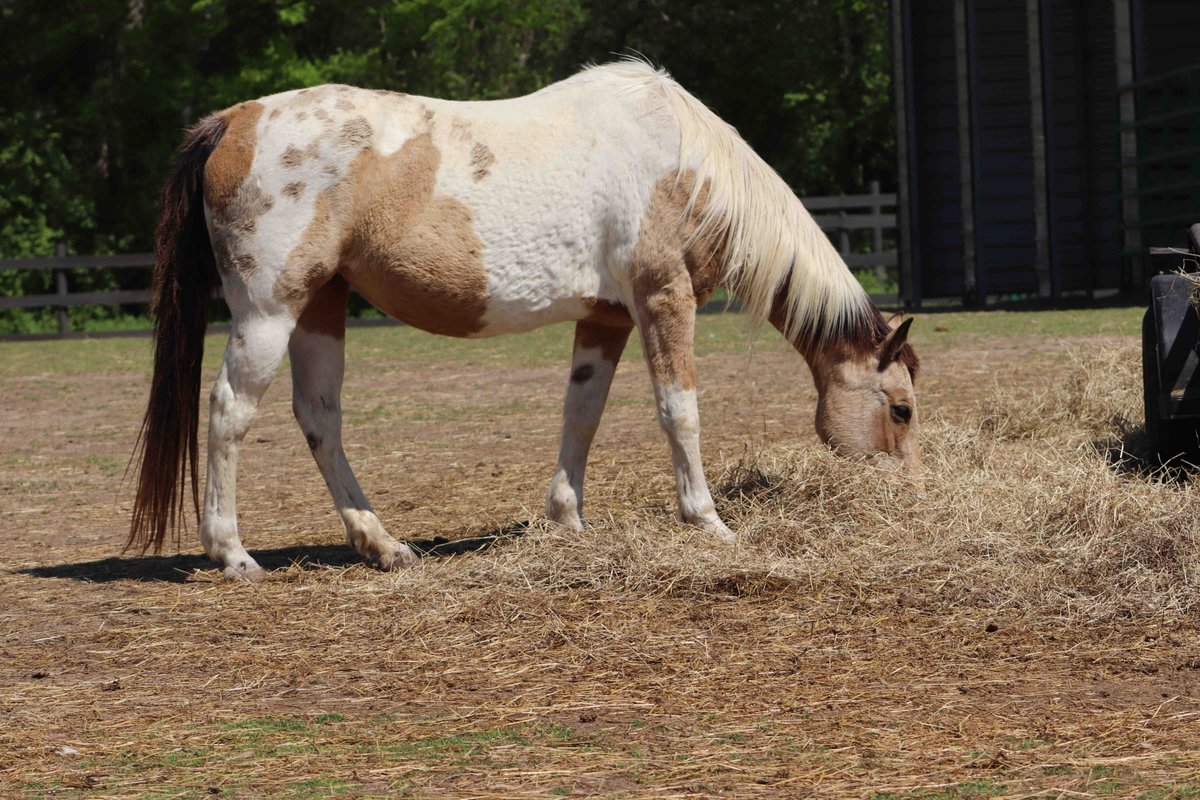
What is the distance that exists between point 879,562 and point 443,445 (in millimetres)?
4436

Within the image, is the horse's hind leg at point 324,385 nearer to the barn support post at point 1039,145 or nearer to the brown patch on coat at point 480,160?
the brown patch on coat at point 480,160

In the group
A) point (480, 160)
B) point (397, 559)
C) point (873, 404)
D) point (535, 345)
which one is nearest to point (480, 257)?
point (480, 160)

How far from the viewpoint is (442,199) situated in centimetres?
555

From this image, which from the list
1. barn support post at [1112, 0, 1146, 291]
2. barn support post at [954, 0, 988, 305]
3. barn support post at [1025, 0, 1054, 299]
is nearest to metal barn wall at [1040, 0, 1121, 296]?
barn support post at [1025, 0, 1054, 299]

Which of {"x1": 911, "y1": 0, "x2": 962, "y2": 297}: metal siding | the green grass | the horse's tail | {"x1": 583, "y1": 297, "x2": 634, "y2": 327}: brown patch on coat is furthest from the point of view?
{"x1": 911, "y1": 0, "x2": 962, "y2": 297}: metal siding

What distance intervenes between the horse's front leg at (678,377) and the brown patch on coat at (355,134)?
120cm

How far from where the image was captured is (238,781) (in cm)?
330

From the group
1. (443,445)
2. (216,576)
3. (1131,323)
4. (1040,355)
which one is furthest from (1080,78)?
(216,576)

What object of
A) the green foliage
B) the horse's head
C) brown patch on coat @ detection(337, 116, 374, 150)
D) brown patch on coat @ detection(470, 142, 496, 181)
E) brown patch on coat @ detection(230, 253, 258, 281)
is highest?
the green foliage

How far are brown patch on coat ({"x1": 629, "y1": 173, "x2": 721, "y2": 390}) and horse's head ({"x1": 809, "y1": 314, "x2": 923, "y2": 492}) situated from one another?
684mm

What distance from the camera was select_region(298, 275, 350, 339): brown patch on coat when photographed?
5828 millimetres

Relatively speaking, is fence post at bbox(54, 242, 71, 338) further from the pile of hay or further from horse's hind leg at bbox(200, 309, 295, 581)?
the pile of hay

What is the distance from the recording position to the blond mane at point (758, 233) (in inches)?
229

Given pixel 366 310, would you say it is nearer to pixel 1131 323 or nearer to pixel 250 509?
pixel 1131 323
